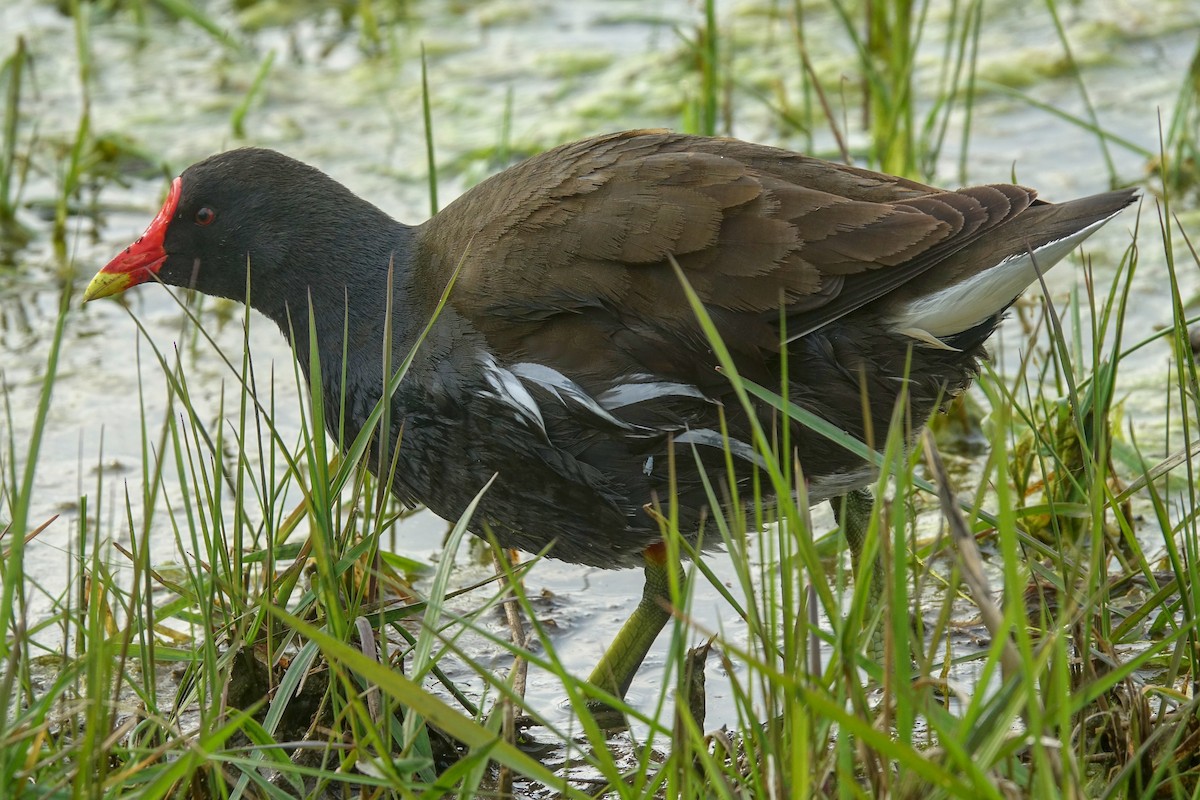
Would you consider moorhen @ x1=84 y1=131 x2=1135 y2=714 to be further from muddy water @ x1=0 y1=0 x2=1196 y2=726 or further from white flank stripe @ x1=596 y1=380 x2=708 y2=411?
muddy water @ x1=0 y1=0 x2=1196 y2=726

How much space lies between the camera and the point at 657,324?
8.61 ft

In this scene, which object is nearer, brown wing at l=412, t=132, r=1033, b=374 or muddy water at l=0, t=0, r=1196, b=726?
brown wing at l=412, t=132, r=1033, b=374

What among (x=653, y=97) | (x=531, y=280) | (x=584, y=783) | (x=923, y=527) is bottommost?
(x=584, y=783)

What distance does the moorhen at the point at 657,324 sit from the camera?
8.46ft

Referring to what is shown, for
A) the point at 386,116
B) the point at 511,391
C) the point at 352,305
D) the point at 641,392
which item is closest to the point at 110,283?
the point at 352,305

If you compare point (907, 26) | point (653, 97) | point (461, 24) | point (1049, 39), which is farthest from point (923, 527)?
point (461, 24)

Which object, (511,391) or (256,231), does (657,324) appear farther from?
(256,231)

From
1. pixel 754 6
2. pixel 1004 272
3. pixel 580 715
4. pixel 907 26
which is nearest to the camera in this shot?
pixel 580 715

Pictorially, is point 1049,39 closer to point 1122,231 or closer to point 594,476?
point 1122,231

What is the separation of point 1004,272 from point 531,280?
0.81 m

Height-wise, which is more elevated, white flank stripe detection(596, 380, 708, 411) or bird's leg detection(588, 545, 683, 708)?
white flank stripe detection(596, 380, 708, 411)

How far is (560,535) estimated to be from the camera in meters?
2.84

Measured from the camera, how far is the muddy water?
160 inches

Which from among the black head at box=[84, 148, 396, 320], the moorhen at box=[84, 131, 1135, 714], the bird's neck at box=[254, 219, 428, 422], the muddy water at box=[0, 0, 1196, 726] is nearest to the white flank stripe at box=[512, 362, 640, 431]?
the moorhen at box=[84, 131, 1135, 714]
